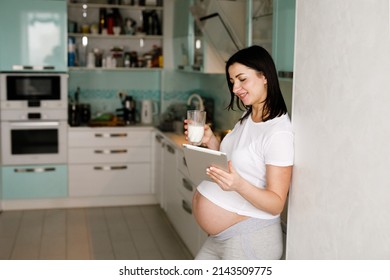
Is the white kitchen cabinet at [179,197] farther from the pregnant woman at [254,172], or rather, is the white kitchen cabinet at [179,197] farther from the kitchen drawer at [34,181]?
the pregnant woman at [254,172]

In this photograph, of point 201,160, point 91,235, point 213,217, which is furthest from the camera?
point 91,235

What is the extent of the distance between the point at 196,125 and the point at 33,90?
336cm

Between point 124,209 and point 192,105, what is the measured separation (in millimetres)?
1225

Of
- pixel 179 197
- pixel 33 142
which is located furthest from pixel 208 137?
pixel 33 142

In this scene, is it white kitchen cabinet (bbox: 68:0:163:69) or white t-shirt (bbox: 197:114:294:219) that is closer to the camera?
white t-shirt (bbox: 197:114:294:219)

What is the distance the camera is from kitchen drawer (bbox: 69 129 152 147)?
5609mm

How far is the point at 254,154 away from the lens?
221cm

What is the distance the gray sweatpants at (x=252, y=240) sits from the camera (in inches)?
88.7

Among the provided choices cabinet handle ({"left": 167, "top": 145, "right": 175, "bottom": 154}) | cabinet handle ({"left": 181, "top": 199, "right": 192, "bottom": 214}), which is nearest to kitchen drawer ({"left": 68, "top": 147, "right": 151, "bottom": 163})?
cabinet handle ({"left": 167, "top": 145, "right": 175, "bottom": 154})

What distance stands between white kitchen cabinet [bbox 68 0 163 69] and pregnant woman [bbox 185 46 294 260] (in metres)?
3.83

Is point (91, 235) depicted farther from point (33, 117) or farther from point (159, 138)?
point (33, 117)

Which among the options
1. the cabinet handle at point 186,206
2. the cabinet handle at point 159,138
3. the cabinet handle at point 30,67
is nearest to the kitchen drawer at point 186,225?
the cabinet handle at point 186,206

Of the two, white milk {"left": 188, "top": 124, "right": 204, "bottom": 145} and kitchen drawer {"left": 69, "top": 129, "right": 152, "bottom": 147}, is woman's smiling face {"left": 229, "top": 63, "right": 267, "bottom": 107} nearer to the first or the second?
white milk {"left": 188, "top": 124, "right": 204, "bottom": 145}

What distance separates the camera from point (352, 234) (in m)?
1.71
